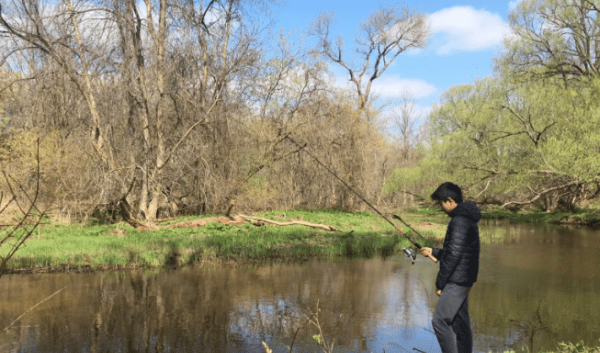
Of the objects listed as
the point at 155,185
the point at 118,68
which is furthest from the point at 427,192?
the point at 118,68

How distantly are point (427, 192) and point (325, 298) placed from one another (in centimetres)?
2615

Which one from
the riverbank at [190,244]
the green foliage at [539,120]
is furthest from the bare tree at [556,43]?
the riverbank at [190,244]

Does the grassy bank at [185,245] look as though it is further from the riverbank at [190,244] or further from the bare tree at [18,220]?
the bare tree at [18,220]

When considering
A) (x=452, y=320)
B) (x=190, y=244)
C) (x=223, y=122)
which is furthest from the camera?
(x=223, y=122)

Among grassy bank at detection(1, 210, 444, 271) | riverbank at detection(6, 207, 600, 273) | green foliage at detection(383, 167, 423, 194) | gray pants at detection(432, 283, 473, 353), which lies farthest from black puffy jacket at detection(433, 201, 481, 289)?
green foliage at detection(383, 167, 423, 194)

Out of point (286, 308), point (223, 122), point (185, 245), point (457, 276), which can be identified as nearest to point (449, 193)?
point (457, 276)

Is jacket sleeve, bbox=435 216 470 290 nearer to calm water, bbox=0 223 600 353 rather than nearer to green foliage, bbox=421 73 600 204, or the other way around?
calm water, bbox=0 223 600 353

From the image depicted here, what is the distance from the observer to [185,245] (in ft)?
45.9

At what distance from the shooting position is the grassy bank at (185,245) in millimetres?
12391

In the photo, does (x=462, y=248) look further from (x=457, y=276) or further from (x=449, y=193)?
(x=449, y=193)

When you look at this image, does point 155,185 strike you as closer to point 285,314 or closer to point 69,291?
point 69,291

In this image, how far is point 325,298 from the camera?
9.74 meters

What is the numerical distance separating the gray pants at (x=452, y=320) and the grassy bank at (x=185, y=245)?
9347 mm

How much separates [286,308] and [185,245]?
5961 millimetres
